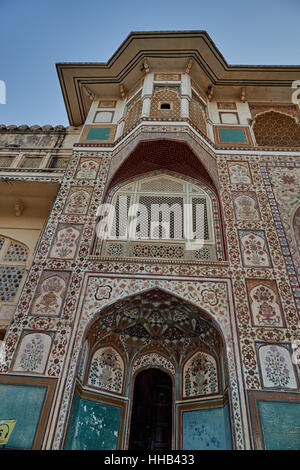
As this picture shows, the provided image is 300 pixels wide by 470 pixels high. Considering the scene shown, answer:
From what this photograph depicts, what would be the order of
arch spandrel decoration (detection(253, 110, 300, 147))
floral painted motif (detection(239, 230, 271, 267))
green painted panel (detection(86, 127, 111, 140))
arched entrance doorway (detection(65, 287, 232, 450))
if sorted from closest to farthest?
arched entrance doorway (detection(65, 287, 232, 450))
floral painted motif (detection(239, 230, 271, 267))
green painted panel (detection(86, 127, 111, 140))
arch spandrel decoration (detection(253, 110, 300, 147))

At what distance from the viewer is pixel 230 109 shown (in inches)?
352

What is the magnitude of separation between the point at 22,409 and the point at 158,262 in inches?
109

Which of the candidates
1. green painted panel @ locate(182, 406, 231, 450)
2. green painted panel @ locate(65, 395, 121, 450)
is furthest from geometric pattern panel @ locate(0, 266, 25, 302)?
green painted panel @ locate(182, 406, 231, 450)

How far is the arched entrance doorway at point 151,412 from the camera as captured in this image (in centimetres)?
530

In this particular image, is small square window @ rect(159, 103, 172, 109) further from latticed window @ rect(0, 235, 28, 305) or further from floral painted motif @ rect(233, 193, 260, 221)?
latticed window @ rect(0, 235, 28, 305)

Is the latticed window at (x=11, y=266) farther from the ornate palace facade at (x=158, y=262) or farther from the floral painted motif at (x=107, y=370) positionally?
the floral painted motif at (x=107, y=370)

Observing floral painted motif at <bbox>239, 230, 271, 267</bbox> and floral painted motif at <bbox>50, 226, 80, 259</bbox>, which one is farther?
floral painted motif at <bbox>50, 226, 80, 259</bbox>

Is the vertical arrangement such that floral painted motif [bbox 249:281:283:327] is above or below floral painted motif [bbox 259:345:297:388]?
above

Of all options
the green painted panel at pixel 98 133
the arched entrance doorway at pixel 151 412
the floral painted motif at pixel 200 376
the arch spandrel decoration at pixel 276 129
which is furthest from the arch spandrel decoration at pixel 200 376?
the arch spandrel decoration at pixel 276 129

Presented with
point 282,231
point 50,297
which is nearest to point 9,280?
point 50,297

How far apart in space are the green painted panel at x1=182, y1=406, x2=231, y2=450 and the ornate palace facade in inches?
0.8

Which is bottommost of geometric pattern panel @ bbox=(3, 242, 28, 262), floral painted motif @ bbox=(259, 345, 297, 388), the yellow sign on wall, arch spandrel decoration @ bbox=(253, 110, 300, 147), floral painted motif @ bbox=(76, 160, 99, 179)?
the yellow sign on wall

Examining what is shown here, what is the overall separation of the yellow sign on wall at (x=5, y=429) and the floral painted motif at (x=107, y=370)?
1.34 meters

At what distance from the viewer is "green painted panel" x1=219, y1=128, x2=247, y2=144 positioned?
793 cm
